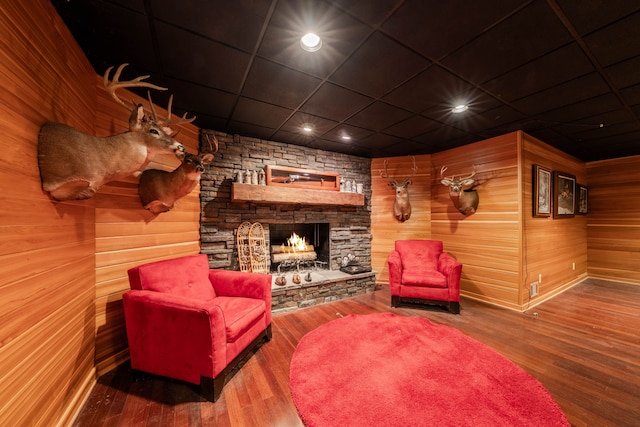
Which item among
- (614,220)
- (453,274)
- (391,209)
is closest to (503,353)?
(453,274)

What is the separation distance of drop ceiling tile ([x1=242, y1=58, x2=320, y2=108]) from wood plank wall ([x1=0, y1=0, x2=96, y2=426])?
127 cm

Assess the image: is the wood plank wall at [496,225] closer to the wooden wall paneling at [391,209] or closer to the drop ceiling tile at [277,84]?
the wooden wall paneling at [391,209]

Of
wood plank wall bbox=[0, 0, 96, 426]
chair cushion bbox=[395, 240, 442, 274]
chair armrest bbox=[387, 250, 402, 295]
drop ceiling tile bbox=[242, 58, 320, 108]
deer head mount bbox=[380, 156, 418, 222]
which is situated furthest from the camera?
deer head mount bbox=[380, 156, 418, 222]

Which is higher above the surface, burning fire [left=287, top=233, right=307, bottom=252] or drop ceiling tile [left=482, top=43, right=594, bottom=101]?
drop ceiling tile [left=482, top=43, right=594, bottom=101]

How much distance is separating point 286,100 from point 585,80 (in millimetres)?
2848

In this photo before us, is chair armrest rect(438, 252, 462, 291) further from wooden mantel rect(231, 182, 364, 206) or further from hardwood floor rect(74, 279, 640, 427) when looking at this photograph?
wooden mantel rect(231, 182, 364, 206)

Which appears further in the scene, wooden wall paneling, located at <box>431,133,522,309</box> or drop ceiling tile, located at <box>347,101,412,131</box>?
wooden wall paneling, located at <box>431,133,522,309</box>

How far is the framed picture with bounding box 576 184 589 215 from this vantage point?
15.7 ft

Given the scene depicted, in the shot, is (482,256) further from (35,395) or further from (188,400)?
(35,395)

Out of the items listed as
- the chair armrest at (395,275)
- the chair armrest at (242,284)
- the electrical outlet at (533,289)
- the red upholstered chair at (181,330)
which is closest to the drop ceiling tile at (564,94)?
the chair armrest at (395,275)

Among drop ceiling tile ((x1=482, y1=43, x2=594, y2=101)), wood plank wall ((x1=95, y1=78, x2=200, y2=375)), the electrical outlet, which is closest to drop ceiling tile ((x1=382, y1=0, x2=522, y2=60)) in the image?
drop ceiling tile ((x1=482, y1=43, x2=594, y2=101))

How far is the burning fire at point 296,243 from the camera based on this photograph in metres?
4.24

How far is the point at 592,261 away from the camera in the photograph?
515 cm

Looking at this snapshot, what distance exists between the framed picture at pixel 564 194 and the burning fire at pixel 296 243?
4457 millimetres
